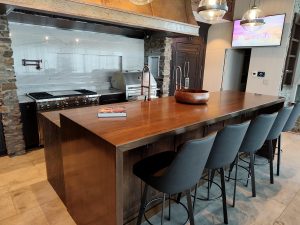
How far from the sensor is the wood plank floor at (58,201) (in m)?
2.09

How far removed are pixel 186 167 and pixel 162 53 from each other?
152 inches

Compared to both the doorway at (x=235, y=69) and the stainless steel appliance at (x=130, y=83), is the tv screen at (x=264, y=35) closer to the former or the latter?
the doorway at (x=235, y=69)

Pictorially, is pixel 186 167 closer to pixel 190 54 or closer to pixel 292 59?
pixel 292 59

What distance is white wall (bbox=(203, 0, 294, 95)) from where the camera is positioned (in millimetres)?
4535

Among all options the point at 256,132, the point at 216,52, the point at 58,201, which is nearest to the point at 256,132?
the point at 256,132

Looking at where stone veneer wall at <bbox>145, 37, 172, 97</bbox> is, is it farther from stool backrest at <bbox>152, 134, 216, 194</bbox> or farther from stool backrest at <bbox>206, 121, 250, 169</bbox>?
stool backrest at <bbox>152, 134, 216, 194</bbox>

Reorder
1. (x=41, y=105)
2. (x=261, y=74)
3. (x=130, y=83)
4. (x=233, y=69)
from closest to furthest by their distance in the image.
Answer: (x=41, y=105)
(x=130, y=83)
(x=261, y=74)
(x=233, y=69)

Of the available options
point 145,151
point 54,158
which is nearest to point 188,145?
point 145,151

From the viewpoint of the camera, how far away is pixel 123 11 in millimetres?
3029

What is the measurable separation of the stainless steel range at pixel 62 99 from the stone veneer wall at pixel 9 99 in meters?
0.33

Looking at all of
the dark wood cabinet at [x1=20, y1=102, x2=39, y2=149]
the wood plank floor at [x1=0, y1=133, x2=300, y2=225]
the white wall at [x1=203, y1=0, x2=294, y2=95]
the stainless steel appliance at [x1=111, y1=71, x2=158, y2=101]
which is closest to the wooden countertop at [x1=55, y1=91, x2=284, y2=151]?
the wood plank floor at [x1=0, y1=133, x2=300, y2=225]

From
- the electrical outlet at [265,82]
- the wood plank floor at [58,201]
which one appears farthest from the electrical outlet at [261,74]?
the wood plank floor at [58,201]

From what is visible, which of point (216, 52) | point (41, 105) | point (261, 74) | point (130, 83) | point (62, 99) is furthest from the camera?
point (216, 52)

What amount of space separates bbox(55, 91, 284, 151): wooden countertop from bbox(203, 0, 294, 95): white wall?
2925mm
